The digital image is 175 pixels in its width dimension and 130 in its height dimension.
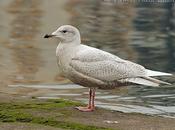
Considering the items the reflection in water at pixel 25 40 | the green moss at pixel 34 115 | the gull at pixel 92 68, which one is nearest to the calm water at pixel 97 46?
the reflection in water at pixel 25 40

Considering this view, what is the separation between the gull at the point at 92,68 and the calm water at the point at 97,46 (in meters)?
1.84

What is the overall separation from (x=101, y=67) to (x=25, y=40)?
12.9 m

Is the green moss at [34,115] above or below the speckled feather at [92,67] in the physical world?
below

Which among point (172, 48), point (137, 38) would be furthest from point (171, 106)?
point (137, 38)

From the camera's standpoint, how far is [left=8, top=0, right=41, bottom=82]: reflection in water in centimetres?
1473

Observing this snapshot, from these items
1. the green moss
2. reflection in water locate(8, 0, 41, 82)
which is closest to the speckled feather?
the green moss

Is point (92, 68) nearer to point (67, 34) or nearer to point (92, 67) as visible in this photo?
point (92, 67)

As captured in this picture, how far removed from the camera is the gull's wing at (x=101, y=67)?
8031 mm

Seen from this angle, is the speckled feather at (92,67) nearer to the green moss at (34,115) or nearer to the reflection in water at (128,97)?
the green moss at (34,115)

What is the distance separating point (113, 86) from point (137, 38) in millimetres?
13629

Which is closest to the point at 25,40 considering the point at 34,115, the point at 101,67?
the point at 101,67

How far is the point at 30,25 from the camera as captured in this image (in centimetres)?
2612

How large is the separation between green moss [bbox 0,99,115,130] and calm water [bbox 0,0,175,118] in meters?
2.06

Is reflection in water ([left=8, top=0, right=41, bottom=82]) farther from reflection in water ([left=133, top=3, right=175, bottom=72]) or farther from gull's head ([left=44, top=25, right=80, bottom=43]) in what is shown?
gull's head ([left=44, top=25, right=80, bottom=43])
